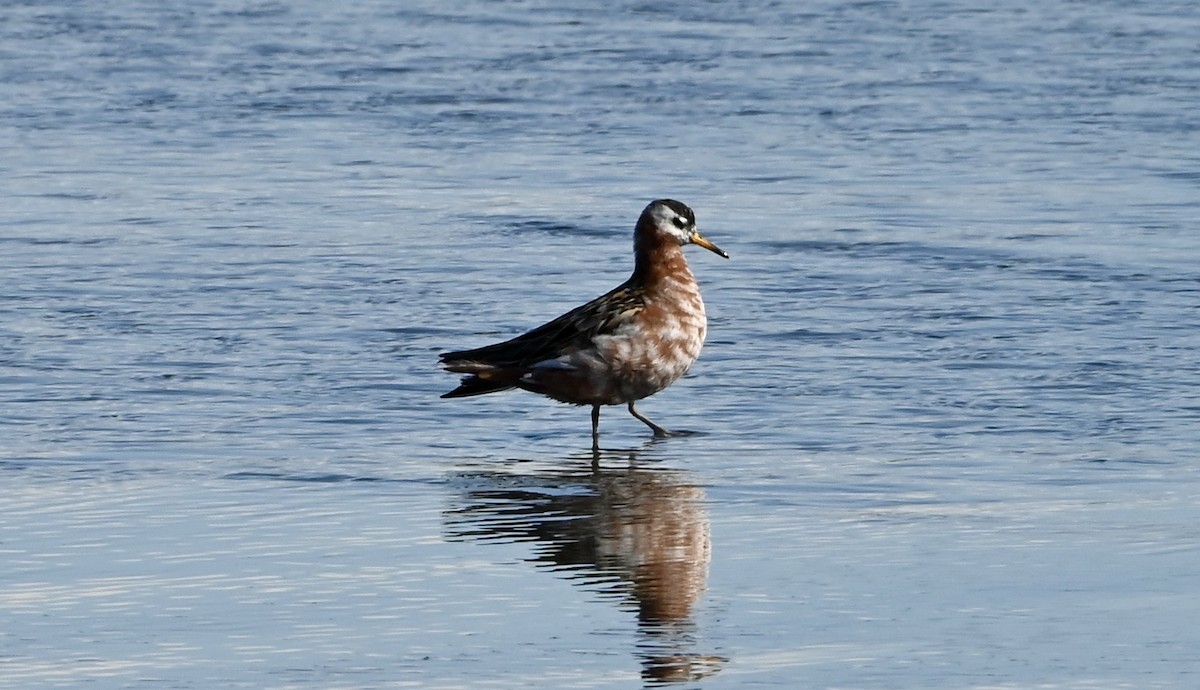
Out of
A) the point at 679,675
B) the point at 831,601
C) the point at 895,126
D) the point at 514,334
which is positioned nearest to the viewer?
the point at 679,675

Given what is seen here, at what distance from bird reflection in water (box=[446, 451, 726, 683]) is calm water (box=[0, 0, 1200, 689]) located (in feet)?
0.07

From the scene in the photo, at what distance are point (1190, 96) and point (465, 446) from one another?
10.5m

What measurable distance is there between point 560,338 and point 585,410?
A: 25.4 inches

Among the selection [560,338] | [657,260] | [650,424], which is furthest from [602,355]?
[657,260]

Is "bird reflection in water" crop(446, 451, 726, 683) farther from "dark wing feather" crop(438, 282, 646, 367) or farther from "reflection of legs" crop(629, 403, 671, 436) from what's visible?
"dark wing feather" crop(438, 282, 646, 367)

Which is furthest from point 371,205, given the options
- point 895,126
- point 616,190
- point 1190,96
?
point 1190,96

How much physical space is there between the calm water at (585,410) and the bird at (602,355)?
202 millimetres

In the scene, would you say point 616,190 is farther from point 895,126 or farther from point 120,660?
point 120,660

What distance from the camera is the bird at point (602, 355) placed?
903 cm

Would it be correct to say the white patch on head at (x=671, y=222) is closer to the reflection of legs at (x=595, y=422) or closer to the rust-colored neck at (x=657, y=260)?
the rust-colored neck at (x=657, y=260)

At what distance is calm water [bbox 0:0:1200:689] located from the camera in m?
6.15

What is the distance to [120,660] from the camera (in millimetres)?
5855

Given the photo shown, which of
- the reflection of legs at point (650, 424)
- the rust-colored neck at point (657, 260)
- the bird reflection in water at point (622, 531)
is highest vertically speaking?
the rust-colored neck at point (657, 260)

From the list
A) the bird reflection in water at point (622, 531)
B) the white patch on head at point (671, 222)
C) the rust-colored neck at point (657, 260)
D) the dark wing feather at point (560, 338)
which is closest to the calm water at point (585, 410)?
the bird reflection in water at point (622, 531)
